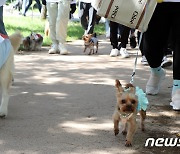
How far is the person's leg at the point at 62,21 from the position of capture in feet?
29.6

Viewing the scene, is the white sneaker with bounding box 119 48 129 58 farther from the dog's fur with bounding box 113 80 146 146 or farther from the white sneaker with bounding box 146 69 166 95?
the dog's fur with bounding box 113 80 146 146

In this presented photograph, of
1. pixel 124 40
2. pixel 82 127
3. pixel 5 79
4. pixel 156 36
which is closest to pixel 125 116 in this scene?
pixel 82 127

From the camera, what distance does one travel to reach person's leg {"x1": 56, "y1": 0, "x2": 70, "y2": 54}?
902 cm

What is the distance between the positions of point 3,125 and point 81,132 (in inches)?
32.7

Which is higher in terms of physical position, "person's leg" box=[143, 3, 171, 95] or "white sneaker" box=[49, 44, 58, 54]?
"person's leg" box=[143, 3, 171, 95]

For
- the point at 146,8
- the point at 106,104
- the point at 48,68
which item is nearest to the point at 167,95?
the point at 106,104

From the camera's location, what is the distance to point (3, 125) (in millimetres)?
4340

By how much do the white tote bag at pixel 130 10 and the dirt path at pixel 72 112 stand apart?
3.55 feet

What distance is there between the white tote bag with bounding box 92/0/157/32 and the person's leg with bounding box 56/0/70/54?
464 cm

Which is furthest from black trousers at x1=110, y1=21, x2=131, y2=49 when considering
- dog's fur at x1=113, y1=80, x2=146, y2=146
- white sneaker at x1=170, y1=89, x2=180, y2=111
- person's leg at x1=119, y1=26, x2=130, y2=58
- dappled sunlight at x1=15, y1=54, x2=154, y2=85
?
dog's fur at x1=113, y1=80, x2=146, y2=146

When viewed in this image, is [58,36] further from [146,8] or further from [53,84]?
[146,8]

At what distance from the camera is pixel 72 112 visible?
485cm

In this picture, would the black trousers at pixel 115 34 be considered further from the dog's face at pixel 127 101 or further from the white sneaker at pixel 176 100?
the dog's face at pixel 127 101

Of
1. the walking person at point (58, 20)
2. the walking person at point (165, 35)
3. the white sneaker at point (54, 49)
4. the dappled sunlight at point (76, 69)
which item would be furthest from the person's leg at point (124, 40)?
the walking person at point (165, 35)
